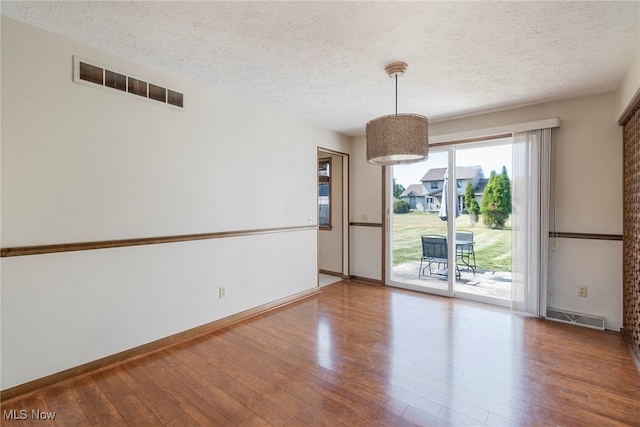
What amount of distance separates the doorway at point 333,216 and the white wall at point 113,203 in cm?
188

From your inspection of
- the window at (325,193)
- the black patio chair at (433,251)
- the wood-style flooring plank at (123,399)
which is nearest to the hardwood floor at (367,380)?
the wood-style flooring plank at (123,399)

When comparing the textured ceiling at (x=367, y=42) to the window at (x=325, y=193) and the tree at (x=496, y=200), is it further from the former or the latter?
the window at (x=325, y=193)

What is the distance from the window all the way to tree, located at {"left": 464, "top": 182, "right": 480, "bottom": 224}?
7.77 ft

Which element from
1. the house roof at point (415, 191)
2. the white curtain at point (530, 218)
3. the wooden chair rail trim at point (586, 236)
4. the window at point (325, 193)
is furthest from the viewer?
the window at point (325, 193)

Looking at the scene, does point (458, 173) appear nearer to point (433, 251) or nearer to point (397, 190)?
point (397, 190)

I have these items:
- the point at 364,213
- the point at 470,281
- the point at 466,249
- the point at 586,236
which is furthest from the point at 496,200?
the point at 364,213

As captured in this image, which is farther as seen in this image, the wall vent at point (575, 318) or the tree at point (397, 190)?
the tree at point (397, 190)

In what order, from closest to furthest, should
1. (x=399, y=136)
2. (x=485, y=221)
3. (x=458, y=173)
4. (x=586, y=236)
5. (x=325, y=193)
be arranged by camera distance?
(x=399, y=136) < (x=586, y=236) < (x=485, y=221) < (x=458, y=173) < (x=325, y=193)

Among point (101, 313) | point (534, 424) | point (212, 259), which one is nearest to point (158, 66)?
point (212, 259)

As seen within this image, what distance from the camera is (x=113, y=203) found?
245cm

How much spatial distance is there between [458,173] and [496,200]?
0.61 metres

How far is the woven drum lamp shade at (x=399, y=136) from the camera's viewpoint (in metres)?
2.32

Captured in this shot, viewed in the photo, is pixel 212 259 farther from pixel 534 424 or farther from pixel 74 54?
pixel 534 424

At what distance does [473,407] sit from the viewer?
192 cm
